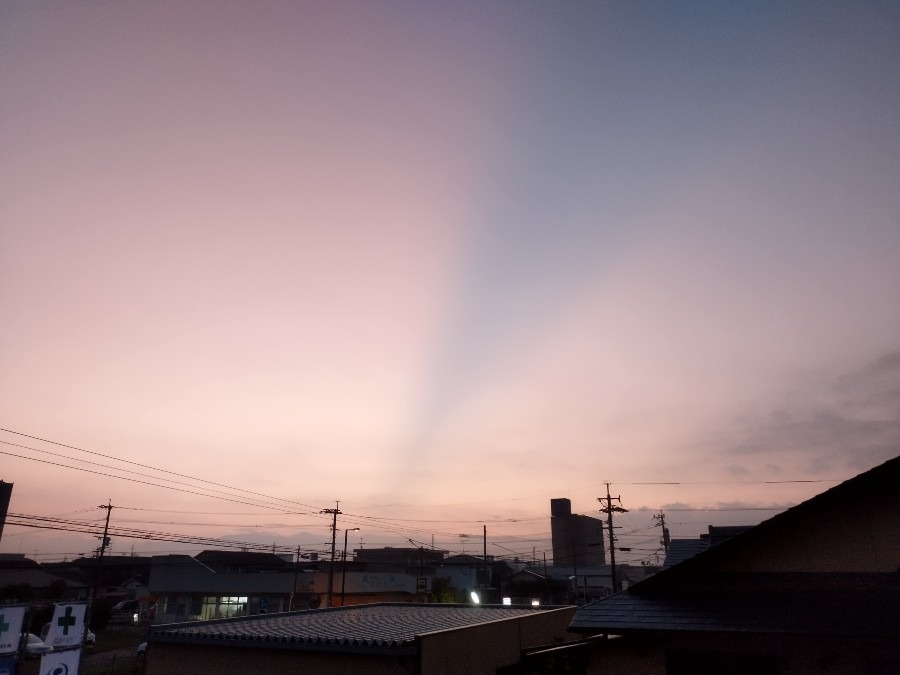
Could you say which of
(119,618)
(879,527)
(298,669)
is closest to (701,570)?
(879,527)

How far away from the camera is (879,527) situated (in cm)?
1130

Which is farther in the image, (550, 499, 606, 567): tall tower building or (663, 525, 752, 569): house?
(550, 499, 606, 567): tall tower building

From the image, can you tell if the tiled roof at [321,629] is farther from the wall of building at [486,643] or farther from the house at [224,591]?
the house at [224,591]

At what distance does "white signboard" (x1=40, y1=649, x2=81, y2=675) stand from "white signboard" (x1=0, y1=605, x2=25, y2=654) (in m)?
1.47

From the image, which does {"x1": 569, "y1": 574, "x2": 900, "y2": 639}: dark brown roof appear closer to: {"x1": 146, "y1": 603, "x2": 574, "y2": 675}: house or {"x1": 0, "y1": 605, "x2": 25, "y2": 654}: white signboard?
{"x1": 146, "y1": 603, "x2": 574, "y2": 675}: house

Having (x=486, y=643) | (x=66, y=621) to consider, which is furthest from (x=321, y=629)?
(x=66, y=621)

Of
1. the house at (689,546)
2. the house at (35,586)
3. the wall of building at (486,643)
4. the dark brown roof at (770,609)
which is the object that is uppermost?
the house at (689,546)

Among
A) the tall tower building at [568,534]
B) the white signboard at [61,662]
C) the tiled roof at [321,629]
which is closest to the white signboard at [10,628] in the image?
the white signboard at [61,662]

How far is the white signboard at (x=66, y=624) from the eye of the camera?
1556cm

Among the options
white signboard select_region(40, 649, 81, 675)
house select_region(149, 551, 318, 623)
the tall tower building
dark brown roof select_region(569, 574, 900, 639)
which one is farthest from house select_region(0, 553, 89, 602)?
the tall tower building

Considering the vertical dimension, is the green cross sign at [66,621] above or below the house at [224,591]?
above

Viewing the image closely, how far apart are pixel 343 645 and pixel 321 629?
3.70 metres

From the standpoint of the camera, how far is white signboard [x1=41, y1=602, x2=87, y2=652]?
15.6 m

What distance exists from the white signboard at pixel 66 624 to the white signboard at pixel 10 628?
3.95 ft
